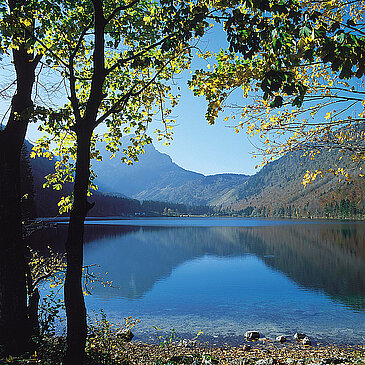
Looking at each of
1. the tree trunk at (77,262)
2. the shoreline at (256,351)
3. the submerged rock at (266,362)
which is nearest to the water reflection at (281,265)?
the shoreline at (256,351)

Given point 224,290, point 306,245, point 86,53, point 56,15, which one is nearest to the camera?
point 56,15

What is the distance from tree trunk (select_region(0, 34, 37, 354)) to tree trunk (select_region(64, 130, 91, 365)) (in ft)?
8.11

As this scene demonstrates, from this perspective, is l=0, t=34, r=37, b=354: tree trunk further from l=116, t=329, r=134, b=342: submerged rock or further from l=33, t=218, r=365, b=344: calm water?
l=33, t=218, r=365, b=344: calm water

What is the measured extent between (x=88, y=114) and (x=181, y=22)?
2.53 meters

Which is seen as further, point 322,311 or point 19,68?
point 322,311

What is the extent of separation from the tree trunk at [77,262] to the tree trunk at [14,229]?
2473mm

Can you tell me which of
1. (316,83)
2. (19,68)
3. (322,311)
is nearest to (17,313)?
(19,68)

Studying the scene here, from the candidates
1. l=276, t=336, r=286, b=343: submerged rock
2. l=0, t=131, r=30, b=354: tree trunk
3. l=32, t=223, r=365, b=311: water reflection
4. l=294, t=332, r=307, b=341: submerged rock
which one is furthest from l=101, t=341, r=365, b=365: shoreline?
l=32, t=223, r=365, b=311: water reflection

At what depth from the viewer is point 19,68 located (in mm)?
7895


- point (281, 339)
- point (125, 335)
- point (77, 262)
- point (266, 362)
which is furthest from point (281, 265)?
point (77, 262)

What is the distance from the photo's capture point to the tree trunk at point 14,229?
724 centimetres

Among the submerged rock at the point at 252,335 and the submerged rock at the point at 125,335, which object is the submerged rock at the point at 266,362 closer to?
the submerged rock at the point at 252,335

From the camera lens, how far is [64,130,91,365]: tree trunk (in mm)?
5680

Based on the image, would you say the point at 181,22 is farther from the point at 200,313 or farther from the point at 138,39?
the point at 200,313
